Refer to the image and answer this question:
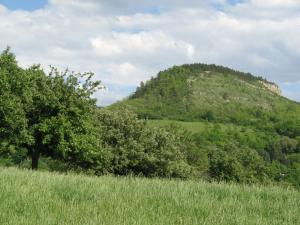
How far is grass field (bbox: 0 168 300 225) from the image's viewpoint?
634cm

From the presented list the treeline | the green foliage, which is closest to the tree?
the treeline

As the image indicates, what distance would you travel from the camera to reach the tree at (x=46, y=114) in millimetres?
32812

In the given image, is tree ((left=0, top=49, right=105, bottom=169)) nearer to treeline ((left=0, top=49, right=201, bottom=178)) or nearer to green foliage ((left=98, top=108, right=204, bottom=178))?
treeline ((left=0, top=49, right=201, bottom=178))

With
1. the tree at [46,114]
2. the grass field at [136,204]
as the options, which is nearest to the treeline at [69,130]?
the tree at [46,114]

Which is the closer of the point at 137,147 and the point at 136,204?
the point at 136,204

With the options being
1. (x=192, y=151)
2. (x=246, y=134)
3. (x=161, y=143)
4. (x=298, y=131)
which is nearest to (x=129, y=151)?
(x=161, y=143)

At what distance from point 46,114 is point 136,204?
3046 cm

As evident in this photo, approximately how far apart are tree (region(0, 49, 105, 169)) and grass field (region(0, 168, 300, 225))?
24.5 meters

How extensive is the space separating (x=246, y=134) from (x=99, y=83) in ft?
411

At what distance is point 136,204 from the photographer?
7.35 meters

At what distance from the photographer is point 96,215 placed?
6.39m

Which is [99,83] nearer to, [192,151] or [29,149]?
[29,149]

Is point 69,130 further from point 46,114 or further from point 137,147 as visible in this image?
point 137,147

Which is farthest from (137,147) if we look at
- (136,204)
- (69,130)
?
(136,204)
